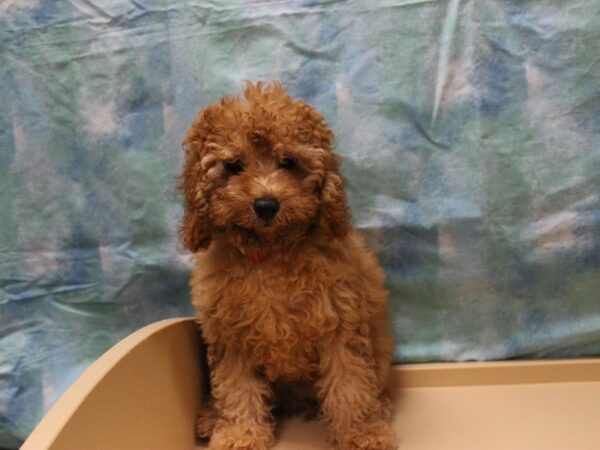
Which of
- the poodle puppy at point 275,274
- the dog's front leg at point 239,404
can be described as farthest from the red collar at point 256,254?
the dog's front leg at point 239,404

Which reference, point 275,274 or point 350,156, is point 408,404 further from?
point 350,156

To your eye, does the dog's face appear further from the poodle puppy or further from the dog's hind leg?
the dog's hind leg

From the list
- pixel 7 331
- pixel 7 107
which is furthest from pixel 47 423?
pixel 7 107

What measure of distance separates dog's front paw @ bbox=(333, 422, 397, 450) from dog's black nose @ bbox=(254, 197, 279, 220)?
595 millimetres

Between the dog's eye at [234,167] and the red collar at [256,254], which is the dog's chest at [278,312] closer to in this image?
the red collar at [256,254]

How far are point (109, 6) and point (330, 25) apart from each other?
658 millimetres

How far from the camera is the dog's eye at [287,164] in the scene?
4.90 ft

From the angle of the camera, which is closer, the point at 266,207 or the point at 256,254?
the point at 266,207

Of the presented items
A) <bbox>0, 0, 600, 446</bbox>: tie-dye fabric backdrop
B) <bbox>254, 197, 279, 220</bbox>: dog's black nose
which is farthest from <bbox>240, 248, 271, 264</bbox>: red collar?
<bbox>0, 0, 600, 446</bbox>: tie-dye fabric backdrop

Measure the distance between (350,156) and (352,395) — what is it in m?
0.68

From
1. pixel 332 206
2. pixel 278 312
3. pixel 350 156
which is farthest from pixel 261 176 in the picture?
pixel 350 156

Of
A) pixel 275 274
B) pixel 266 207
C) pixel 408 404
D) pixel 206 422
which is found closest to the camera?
pixel 266 207

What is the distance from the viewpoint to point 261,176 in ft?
4.84

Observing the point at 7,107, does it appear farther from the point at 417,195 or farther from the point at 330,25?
the point at 417,195
